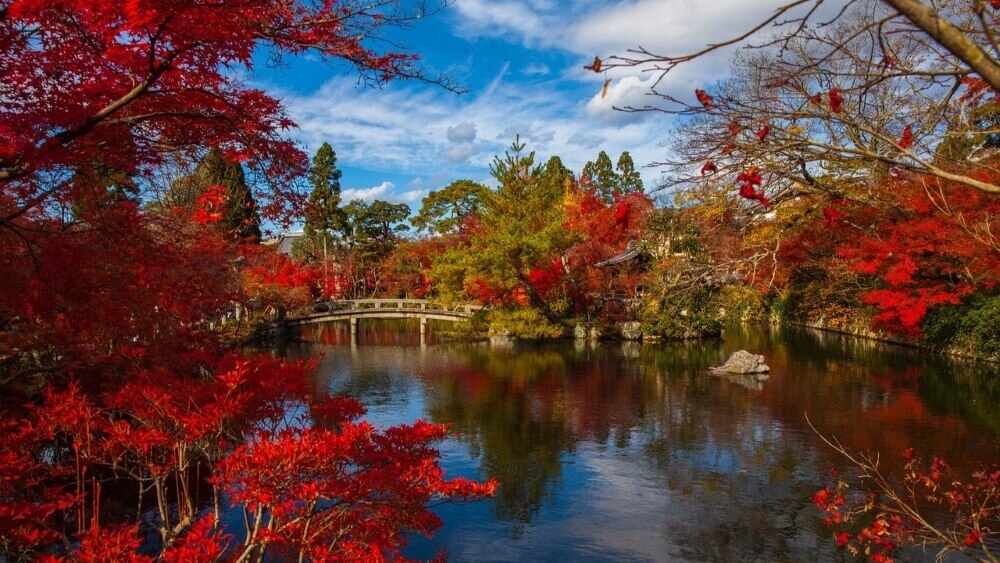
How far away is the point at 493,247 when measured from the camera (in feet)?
70.0

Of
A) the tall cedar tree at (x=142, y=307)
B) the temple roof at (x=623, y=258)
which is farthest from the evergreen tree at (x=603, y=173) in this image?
the tall cedar tree at (x=142, y=307)

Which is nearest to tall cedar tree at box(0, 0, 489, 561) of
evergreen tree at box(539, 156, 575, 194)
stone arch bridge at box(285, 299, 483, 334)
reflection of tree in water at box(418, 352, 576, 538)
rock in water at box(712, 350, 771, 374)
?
reflection of tree in water at box(418, 352, 576, 538)

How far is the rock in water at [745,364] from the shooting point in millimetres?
15516

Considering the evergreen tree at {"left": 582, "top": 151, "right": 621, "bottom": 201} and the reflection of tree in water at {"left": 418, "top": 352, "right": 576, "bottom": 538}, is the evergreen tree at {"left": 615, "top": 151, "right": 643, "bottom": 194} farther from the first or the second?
the reflection of tree in water at {"left": 418, "top": 352, "right": 576, "bottom": 538}

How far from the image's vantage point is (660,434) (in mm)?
10445

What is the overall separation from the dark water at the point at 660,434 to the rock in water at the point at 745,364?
70cm

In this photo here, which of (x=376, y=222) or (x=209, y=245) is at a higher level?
(x=376, y=222)

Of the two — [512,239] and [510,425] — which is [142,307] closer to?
[510,425]

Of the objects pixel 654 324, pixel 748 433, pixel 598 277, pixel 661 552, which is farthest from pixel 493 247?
pixel 661 552

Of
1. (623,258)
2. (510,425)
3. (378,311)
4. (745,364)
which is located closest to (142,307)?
(510,425)

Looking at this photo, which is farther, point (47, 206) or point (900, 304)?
point (900, 304)

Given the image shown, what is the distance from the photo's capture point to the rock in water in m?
15.5

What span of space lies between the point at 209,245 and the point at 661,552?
12.1 metres

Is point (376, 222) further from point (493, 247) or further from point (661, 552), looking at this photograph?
point (661, 552)
